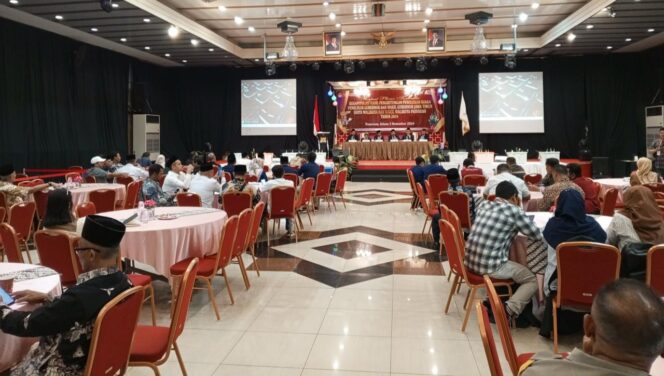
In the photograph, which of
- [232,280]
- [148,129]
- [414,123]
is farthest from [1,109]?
[414,123]

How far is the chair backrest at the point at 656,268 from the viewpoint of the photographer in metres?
3.05

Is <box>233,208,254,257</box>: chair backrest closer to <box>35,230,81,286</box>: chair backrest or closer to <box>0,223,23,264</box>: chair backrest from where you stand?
<box>35,230,81,286</box>: chair backrest

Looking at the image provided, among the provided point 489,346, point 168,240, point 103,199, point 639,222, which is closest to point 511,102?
point 639,222

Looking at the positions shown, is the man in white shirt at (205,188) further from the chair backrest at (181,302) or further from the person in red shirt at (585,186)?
the person in red shirt at (585,186)

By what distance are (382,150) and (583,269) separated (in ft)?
49.0

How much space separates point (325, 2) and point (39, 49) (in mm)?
7188

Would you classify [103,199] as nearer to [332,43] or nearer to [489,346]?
[489,346]

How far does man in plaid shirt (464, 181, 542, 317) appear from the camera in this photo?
3.75m

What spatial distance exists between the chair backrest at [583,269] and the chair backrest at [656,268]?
7.3 inches

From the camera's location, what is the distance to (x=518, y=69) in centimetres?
1703

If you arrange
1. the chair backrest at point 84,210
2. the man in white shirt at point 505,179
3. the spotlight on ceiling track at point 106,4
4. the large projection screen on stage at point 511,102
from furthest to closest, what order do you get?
the large projection screen on stage at point 511,102 < the spotlight on ceiling track at point 106,4 < the man in white shirt at point 505,179 < the chair backrest at point 84,210

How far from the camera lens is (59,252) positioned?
3584mm

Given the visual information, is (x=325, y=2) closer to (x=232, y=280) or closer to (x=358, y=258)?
(x=358, y=258)

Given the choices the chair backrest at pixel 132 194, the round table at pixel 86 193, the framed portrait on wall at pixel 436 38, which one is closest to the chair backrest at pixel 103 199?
the round table at pixel 86 193
